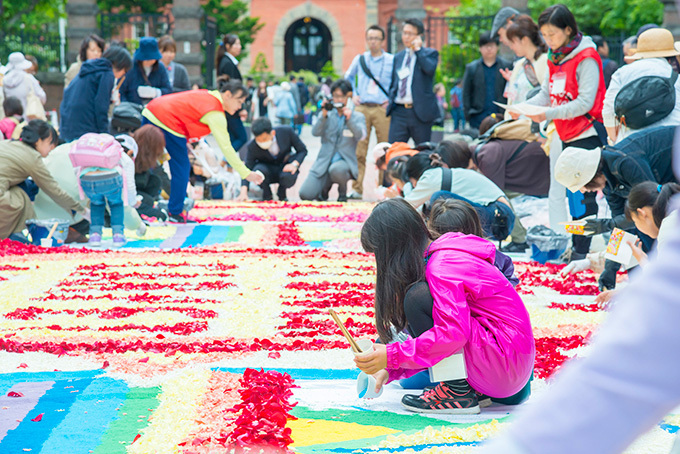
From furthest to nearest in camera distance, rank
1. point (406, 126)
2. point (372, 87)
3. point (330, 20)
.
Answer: point (330, 20)
point (372, 87)
point (406, 126)

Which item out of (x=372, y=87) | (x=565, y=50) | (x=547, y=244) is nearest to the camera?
(x=565, y=50)

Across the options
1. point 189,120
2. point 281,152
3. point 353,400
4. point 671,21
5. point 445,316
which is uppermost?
point 671,21

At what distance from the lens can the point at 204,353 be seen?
12.4 ft

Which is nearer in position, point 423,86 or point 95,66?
point 95,66

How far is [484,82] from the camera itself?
1011 centimetres

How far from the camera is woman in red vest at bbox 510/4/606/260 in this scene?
242 inches

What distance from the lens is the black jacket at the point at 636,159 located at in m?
4.91

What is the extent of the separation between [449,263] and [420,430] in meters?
0.56

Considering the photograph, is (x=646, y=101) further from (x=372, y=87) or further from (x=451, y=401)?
(x=372, y=87)

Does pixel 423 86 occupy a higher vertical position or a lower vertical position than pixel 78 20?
lower

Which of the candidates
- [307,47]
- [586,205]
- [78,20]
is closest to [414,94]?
[586,205]

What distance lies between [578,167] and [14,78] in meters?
8.18

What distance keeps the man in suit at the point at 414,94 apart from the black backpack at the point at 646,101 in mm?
4845

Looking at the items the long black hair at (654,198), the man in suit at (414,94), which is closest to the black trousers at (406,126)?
the man in suit at (414,94)
